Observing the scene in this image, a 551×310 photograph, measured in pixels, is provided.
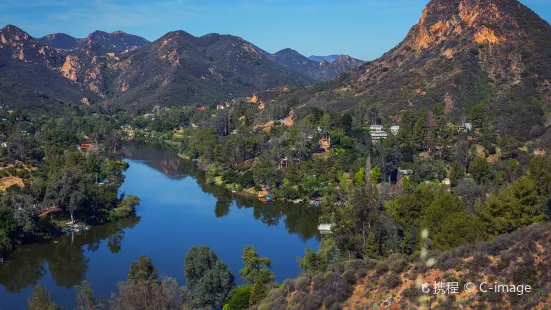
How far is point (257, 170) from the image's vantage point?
5066 cm

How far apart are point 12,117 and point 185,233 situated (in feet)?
201

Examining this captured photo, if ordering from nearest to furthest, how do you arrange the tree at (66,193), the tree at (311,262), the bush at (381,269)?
the bush at (381,269)
the tree at (311,262)
the tree at (66,193)

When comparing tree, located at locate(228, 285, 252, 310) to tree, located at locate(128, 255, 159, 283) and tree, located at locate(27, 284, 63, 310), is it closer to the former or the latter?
tree, located at locate(128, 255, 159, 283)

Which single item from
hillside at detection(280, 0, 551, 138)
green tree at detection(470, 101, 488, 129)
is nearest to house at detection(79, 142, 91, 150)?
hillside at detection(280, 0, 551, 138)

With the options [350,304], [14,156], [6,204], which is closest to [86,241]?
[6,204]

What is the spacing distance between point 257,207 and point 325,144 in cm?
1404

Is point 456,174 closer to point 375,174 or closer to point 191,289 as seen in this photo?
point 375,174

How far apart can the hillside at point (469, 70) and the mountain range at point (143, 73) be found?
65.9 metres

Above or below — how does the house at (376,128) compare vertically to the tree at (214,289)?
above

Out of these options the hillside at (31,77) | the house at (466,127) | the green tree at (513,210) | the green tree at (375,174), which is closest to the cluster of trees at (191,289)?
the green tree at (513,210)

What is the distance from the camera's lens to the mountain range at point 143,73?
136 meters

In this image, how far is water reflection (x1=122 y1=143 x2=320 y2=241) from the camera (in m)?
40.4

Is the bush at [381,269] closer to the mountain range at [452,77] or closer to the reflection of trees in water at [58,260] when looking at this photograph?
the reflection of trees in water at [58,260]

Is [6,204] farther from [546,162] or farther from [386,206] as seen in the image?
[546,162]
